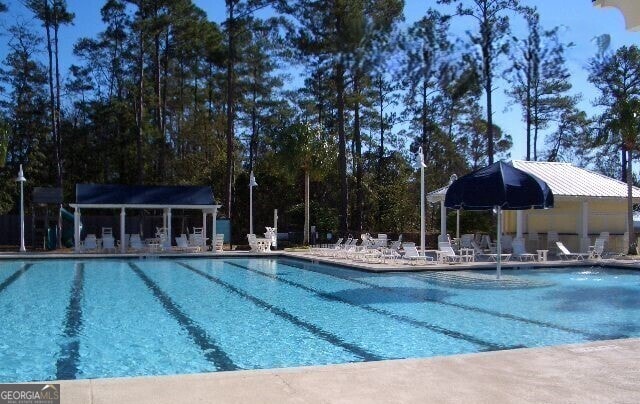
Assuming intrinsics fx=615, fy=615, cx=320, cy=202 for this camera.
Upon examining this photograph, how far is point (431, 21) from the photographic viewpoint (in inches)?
1120

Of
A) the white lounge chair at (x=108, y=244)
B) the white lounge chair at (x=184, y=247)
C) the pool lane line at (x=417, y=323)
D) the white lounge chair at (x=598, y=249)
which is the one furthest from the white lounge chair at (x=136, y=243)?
the white lounge chair at (x=598, y=249)

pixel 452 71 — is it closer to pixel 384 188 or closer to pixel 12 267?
pixel 384 188

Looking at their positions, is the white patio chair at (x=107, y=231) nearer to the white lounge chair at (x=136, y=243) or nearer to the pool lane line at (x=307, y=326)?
the white lounge chair at (x=136, y=243)

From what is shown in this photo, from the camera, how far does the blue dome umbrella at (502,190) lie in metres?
14.0

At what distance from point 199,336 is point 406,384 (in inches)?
163

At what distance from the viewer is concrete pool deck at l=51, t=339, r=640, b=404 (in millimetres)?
4465

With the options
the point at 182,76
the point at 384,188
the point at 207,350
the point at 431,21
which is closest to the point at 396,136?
the point at 384,188

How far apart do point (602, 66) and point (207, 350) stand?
3395cm

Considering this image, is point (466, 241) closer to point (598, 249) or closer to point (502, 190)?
point (598, 249)

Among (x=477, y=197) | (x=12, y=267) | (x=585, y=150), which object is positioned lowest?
(x=12, y=267)

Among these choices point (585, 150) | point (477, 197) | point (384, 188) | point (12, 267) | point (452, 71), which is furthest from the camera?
point (585, 150)

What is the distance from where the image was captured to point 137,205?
24.6 m

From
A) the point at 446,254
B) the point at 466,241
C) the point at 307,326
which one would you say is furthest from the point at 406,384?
the point at 466,241

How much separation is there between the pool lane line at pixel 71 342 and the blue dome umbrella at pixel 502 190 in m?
8.68
